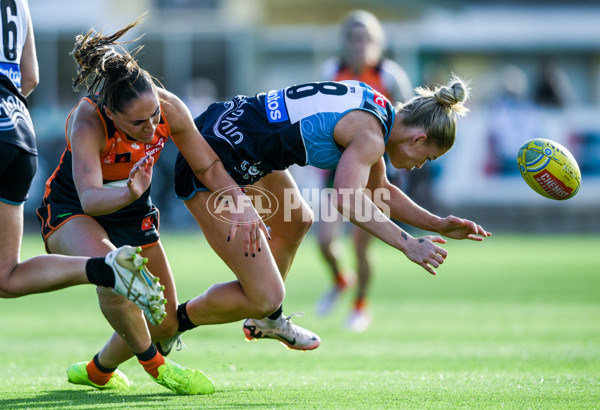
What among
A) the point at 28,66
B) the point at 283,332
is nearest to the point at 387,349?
the point at 283,332

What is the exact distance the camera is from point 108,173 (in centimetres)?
510

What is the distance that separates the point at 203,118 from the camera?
566cm

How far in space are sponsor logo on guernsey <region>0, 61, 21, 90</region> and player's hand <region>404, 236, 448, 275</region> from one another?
7.25ft

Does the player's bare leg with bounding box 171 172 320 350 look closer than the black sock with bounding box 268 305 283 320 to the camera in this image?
Yes

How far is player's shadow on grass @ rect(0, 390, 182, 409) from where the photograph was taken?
187 inches

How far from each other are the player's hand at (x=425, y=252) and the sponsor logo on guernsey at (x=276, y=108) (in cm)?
113

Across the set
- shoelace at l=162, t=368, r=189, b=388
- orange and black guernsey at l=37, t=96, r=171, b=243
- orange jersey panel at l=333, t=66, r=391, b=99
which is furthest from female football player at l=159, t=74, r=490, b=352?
orange jersey panel at l=333, t=66, r=391, b=99

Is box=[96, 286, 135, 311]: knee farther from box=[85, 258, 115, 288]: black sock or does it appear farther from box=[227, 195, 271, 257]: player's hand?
box=[227, 195, 271, 257]: player's hand

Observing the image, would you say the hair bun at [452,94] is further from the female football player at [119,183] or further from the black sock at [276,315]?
the black sock at [276,315]

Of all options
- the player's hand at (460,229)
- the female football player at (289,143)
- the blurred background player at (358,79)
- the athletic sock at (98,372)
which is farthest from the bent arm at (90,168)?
the blurred background player at (358,79)

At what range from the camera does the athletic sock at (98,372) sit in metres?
5.40

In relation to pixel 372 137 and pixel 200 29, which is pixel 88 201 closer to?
pixel 372 137

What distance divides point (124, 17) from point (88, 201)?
74.5 ft

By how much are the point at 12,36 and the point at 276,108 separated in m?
1.54
